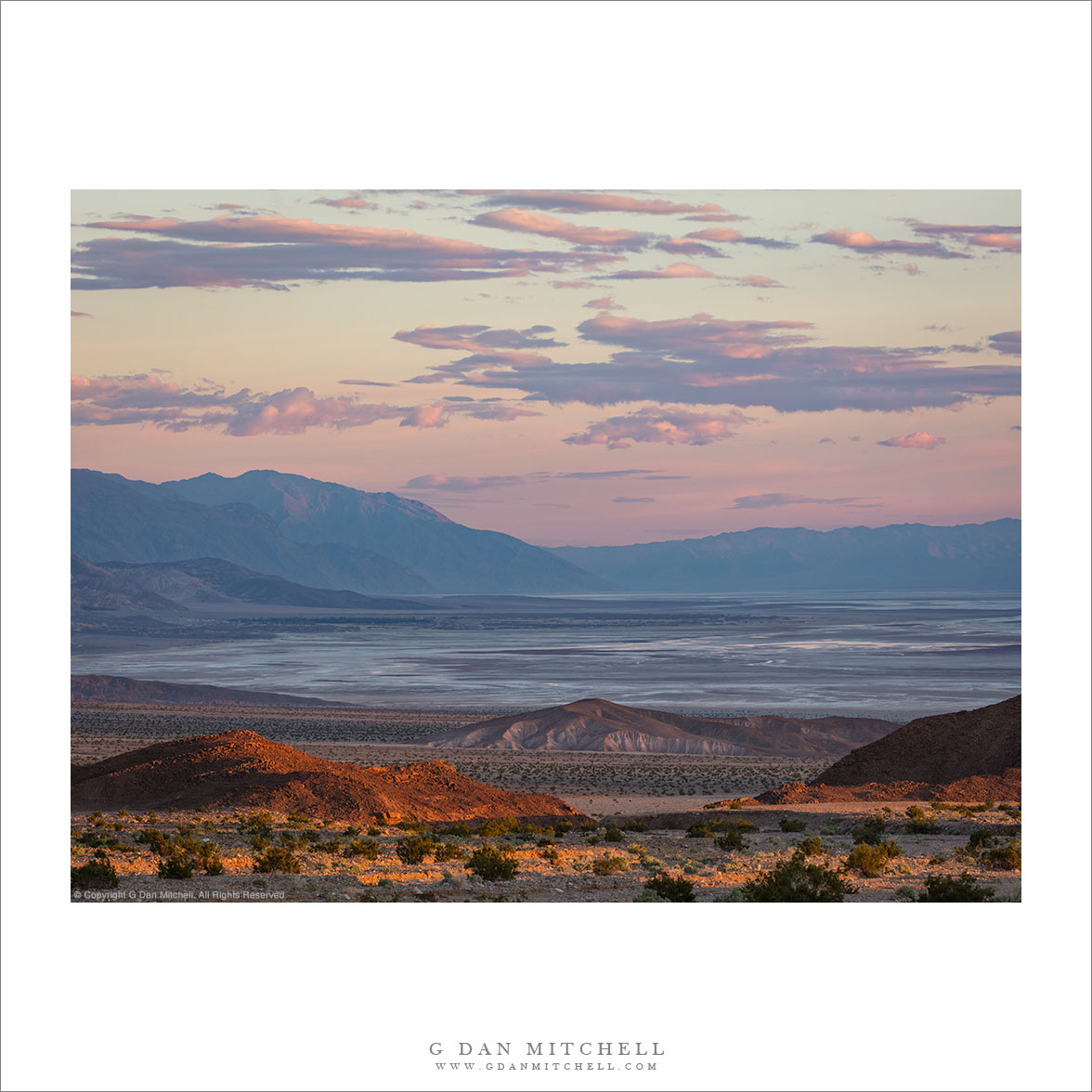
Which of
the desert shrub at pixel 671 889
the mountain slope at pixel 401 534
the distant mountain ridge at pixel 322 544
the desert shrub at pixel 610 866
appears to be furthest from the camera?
the distant mountain ridge at pixel 322 544

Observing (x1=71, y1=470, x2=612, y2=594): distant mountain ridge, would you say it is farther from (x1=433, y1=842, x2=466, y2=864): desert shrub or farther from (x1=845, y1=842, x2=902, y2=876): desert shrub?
Answer: (x1=845, y1=842, x2=902, y2=876): desert shrub

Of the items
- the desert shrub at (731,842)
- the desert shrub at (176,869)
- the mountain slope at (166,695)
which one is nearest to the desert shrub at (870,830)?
the desert shrub at (731,842)

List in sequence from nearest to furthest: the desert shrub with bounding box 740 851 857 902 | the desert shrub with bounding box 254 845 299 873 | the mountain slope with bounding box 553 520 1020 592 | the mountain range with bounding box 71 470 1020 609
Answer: the desert shrub with bounding box 740 851 857 902, the desert shrub with bounding box 254 845 299 873, the mountain slope with bounding box 553 520 1020 592, the mountain range with bounding box 71 470 1020 609

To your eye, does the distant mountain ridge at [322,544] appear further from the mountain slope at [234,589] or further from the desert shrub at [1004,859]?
the desert shrub at [1004,859]

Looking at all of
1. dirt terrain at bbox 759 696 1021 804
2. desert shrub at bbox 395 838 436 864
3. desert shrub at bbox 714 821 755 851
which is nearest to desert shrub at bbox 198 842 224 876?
desert shrub at bbox 395 838 436 864

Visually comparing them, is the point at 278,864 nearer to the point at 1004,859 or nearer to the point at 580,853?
the point at 580,853

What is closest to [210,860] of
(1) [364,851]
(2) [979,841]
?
(1) [364,851]

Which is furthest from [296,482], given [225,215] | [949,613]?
[949,613]
